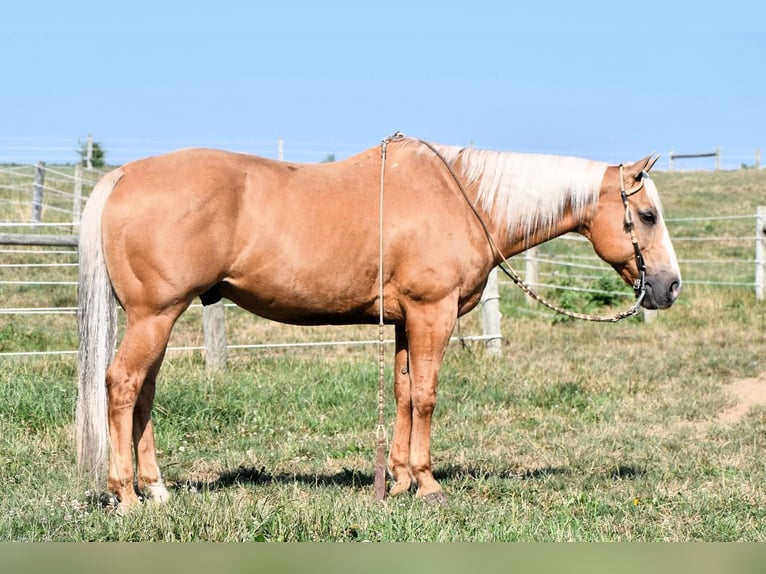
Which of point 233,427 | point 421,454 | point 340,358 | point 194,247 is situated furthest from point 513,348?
point 194,247

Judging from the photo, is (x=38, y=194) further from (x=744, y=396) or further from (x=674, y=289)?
(x=674, y=289)

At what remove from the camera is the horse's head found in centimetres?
545

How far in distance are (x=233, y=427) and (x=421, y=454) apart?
87.4 inches

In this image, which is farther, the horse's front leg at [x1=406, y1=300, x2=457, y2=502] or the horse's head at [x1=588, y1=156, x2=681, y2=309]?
the horse's head at [x1=588, y1=156, x2=681, y2=309]

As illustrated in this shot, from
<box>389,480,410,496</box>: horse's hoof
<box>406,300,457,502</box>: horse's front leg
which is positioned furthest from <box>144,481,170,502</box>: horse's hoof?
<box>406,300,457,502</box>: horse's front leg

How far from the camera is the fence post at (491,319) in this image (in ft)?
34.2

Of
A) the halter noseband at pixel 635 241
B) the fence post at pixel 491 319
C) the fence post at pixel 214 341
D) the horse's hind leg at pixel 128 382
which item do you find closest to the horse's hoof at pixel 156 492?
the horse's hind leg at pixel 128 382

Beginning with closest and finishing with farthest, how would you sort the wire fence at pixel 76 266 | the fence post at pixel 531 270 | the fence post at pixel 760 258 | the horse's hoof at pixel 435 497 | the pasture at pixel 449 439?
1. the pasture at pixel 449 439
2. the horse's hoof at pixel 435 497
3. the wire fence at pixel 76 266
4. the fence post at pixel 760 258
5. the fence post at pixel 531 270

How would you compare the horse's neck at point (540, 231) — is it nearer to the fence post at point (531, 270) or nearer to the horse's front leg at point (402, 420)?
the horse's front leg at point (402, 420)

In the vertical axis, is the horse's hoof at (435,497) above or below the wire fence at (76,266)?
below

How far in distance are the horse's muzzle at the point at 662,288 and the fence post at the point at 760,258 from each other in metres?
9.32

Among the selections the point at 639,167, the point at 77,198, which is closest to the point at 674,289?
the point at 639,167

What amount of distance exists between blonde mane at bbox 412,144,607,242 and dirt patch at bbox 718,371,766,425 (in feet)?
10.6

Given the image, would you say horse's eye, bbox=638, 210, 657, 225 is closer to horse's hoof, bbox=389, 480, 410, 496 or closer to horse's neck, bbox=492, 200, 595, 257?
horse's neck, bbox=492, 200, 595, 257
